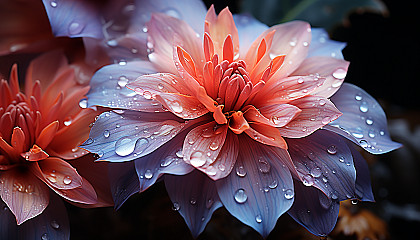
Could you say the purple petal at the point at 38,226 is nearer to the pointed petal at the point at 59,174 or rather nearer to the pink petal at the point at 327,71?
the pointed petal at the point at 59,174

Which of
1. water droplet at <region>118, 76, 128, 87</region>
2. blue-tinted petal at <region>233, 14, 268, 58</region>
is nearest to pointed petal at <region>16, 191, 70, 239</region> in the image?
water droplet at <region>118, 76, 128, 87</region>

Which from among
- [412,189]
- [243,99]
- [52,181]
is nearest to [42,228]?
[52,181]

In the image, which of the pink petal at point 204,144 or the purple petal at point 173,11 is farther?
the purple petal at point 173,11

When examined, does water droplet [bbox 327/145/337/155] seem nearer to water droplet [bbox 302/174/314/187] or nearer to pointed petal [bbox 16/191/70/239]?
water droplet [bbox 302/174/314/187]

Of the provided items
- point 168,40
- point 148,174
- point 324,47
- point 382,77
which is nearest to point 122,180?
point 148,174

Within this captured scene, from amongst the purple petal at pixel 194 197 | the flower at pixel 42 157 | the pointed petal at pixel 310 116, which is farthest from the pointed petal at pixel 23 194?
the pointed petal at pixel 310 116

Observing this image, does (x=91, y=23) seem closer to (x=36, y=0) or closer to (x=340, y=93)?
(x=36, y=0)

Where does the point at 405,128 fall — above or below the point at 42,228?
below
